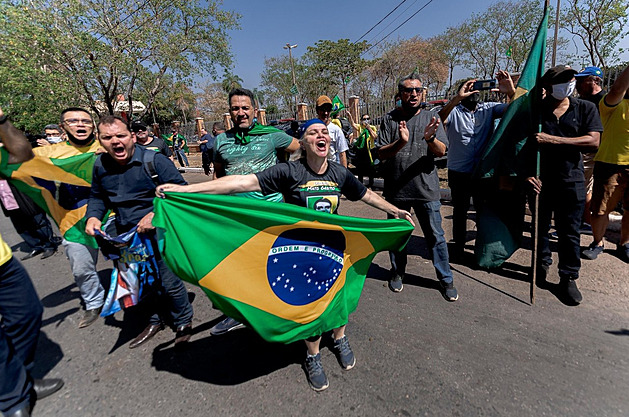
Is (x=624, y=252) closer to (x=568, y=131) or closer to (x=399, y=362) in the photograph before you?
(x=568, y=131)

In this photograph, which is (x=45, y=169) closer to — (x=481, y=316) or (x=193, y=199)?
(x=193, y=199)

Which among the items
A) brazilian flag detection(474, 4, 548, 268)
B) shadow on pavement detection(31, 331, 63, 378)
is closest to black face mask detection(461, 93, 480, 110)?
brazilian flag detection(474, 4, 548, 268)

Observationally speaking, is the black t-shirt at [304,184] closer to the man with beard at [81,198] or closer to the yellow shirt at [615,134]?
the man with beard at [81,198]

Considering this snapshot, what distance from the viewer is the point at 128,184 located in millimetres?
2664

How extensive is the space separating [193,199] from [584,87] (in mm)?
5135

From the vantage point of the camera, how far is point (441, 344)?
A: 2.62 m

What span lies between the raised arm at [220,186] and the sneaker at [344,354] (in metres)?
1.38

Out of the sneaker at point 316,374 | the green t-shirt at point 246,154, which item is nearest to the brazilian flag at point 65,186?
the green t-shirt at point 246,154

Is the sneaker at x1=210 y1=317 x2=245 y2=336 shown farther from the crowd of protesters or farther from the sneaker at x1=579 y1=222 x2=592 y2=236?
the sneaker at x1=579 y1=222 x2=592 y2=236

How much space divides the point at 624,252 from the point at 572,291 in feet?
4.65

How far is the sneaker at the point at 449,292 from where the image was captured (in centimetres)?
329

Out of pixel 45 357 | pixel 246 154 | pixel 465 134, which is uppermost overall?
pixel 246 154

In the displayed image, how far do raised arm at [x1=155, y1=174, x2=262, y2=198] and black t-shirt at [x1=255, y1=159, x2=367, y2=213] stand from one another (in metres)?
0.07

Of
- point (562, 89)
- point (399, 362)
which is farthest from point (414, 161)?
point (399, 362)
